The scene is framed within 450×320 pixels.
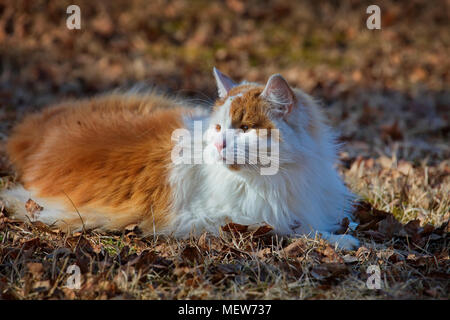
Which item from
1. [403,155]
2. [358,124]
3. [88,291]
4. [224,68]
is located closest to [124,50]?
[224,68]

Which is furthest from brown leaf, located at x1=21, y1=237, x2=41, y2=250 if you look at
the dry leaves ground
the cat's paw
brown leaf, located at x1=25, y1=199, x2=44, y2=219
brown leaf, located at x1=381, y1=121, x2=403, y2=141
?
brown leaf, located at x1=381, y1=121, x2=403, y2=141

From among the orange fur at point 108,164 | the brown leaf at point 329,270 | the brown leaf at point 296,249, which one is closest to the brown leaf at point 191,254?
the orange fur at point 108,164

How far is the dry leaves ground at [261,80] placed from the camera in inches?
91.6

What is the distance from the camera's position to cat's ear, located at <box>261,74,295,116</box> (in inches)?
99.6

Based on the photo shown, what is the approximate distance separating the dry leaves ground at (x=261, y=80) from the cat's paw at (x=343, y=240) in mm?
114

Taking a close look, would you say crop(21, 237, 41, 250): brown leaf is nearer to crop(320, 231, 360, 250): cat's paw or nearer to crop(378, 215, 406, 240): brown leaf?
crop(320, 231, 360, 250): cat's paw

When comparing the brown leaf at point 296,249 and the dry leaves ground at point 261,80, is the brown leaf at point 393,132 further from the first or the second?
the brown leaf at point 296,249

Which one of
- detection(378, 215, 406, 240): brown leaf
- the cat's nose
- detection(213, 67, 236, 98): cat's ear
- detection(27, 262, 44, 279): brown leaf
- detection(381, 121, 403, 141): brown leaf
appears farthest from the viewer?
detection(381, 121, 403, 141): brown leaf

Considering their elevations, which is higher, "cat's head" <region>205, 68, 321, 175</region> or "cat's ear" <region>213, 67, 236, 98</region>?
"cat's ear" <region>213, 67, 236, 98</region>

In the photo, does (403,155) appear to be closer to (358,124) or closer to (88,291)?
(358,124)

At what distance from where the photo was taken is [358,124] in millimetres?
5395

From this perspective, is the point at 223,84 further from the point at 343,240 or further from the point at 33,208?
the point at 33,208

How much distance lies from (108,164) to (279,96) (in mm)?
1262

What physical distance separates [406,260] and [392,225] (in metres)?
0.47
